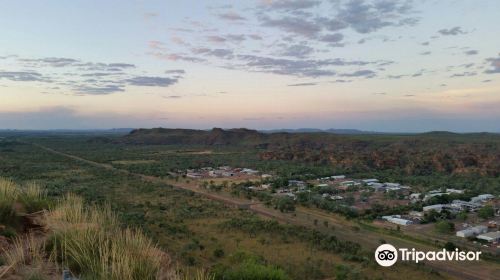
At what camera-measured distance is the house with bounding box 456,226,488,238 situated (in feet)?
91.6

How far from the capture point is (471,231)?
2822 cm

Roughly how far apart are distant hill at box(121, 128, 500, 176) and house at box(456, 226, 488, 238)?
41.6 metres

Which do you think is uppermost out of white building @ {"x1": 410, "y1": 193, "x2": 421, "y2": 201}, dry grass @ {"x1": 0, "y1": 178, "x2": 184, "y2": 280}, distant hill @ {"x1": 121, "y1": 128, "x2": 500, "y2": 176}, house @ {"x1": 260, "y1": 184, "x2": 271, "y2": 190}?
dry grass @ {"x1": 0, "y1": 178, "x2": 184, "y2": 280}

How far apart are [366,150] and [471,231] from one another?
9360 centimetres

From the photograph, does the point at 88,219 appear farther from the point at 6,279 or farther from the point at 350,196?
A: the point at 350,196

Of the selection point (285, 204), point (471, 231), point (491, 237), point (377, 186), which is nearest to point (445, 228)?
point (471, 231)

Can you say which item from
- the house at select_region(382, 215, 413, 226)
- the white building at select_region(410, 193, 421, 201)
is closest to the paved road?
the house at select_region(382, 215, 413, 226)

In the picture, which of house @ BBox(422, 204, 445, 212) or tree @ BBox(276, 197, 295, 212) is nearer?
house @ BBox(422, 204, 445, 212)

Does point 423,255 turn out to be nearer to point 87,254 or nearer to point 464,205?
point 464,205

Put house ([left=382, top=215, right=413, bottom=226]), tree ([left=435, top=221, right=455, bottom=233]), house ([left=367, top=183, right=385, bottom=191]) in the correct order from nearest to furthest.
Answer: tree ([left=435, top=221, right=455, bottom=233])
house ([left=382, top=215, right=413, bottom=226])
house ([left=367, top=183, right=385, bottom=191])

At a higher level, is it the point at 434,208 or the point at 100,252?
the point at 100,252

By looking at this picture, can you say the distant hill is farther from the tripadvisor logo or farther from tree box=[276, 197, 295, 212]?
the tripadvisor logo

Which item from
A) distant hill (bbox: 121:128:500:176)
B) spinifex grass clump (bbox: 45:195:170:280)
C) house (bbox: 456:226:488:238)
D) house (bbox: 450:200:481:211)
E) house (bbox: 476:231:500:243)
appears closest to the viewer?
spinifex grass clump (bbox: 45:195:170:280)

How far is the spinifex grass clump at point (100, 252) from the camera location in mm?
5875
